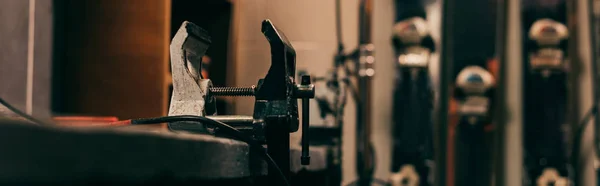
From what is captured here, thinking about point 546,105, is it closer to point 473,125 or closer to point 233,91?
point 473,125

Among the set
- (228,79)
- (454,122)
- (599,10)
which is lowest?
(454,122)

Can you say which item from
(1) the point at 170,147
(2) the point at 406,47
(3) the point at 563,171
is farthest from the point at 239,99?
(1) the point at 170,147

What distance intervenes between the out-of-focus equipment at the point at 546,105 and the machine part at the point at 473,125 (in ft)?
0.38

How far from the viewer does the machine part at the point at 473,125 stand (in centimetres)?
167

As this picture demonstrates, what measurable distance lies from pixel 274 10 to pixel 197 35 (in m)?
1.08

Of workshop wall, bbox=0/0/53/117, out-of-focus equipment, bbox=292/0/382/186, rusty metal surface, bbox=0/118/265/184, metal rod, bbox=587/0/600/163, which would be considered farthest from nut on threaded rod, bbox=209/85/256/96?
metal rod, bbox=587/0/600/163

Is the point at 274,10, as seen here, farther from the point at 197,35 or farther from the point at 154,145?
the point at 154,145

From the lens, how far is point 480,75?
65.5 inches

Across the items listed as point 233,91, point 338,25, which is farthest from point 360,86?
point 233,91

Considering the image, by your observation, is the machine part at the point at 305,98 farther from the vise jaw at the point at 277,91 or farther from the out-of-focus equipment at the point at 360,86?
the out-of-focus equipment at the point at 360,86

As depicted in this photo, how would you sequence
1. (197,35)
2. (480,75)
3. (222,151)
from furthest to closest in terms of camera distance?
(480,75) < (197,35) < (222,151)

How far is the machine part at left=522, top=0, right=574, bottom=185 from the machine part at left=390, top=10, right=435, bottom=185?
11.0 inches

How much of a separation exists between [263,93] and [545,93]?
4.27ft

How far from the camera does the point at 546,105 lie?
5.54ft
